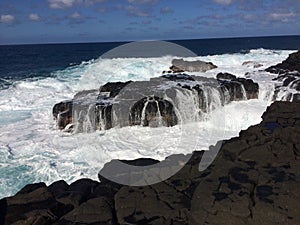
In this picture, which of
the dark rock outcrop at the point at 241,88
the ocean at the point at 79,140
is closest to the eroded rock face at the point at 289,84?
the ocean at the point at 79,140

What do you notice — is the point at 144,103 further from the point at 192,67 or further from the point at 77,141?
the point at 192,67

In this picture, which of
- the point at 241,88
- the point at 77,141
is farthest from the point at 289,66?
the point at 77,141

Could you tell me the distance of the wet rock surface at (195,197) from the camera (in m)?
4.39

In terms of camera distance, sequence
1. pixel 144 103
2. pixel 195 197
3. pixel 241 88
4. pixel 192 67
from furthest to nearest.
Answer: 1. pixel 192 67
2. pixel 241 88
3. pixel 144 103
4. pixel 195 197

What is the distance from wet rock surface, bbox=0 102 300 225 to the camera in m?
4.39

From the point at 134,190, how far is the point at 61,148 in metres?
6.49

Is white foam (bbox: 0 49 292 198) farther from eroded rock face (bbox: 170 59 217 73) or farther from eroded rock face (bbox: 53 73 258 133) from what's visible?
eroded rock face (bbox: 170 59 217 73)

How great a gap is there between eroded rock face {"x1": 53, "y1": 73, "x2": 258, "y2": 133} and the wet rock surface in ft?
22.7

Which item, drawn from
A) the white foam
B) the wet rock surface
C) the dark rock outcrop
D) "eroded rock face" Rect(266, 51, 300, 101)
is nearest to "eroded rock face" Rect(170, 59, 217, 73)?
"eroded rock face" Rect(266, 51, 300, 101)

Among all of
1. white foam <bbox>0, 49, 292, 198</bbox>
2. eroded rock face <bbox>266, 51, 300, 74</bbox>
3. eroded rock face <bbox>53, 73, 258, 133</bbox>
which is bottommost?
white foam <bbox>0, 49, 292, 198</bbox>

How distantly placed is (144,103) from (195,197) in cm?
871

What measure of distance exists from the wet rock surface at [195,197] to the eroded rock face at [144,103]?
6.91 m

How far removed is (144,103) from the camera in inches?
525

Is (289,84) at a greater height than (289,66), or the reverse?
(289,66)
